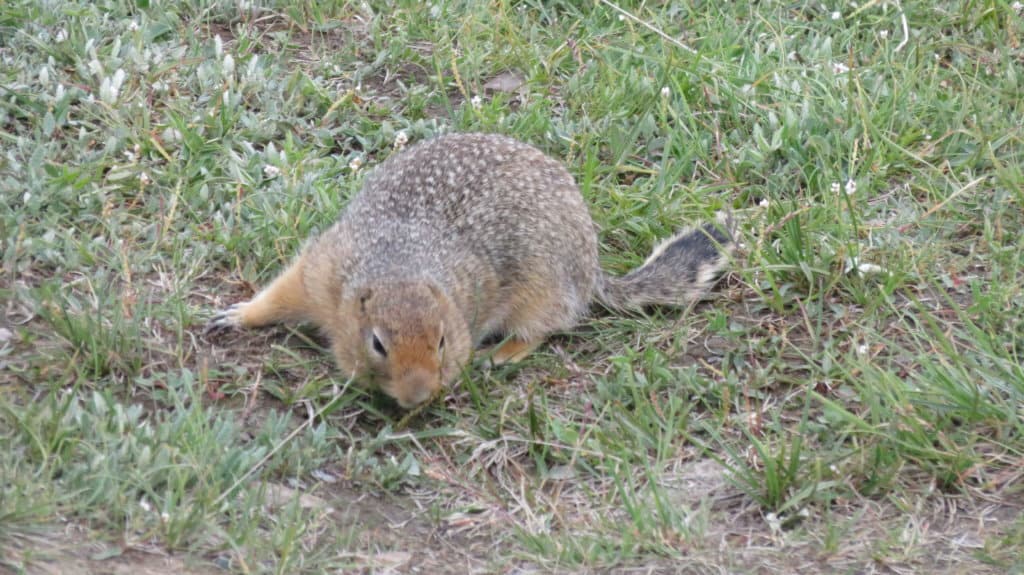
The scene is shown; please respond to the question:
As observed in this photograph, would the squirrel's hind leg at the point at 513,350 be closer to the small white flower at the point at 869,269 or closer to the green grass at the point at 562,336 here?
the green grass at the point at 562,336

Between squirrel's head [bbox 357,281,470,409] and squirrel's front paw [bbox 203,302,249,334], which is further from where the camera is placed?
squirrel's front paw [bbox 203,302,249,334]

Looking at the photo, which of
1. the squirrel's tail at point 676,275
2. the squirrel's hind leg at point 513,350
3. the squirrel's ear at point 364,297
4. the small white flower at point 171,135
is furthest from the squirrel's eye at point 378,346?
the small white flower at point 171,135

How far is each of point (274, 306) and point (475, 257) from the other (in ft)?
2.86

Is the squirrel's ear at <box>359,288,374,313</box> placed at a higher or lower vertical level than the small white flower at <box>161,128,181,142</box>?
lower

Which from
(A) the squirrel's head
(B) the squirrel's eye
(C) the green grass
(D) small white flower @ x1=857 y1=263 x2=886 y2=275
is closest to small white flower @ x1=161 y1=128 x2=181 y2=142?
(C) the green grass

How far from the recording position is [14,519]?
→ 11.8 feet

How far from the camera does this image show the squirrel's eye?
15.9 feet

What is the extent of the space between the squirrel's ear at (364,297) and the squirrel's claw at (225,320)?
1.96 ft

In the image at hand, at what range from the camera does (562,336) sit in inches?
226

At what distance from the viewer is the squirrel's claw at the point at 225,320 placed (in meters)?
5.21

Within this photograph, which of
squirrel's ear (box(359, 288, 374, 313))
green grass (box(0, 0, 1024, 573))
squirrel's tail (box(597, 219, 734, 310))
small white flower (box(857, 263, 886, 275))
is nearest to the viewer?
green grass (box(0, 0, 1024, 573))

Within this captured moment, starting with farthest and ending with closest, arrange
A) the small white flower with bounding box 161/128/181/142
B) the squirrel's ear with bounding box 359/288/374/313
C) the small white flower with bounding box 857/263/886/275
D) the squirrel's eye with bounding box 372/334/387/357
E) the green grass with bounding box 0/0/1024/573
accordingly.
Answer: the small white flower with bounding box 161/128/181/142
the small white flower with bounding box 857/263/886/275
the squirrel's ear with bounding box 359/288/374/313
the squirrel's eye with bounding box 372/334/387/357
the green grass with bounding box 0/0/1024/573

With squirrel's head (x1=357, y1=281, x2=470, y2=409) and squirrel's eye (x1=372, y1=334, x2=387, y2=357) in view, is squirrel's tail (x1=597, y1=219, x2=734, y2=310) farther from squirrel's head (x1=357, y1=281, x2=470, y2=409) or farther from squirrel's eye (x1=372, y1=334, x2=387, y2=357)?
squirrel's eye (x1=372, y1=334, x2=387, y2=357)

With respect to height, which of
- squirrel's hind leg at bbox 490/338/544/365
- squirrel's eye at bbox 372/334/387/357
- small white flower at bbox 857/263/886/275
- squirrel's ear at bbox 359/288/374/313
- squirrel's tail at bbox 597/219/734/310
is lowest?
squirrel's hind leg at bbox 490/338/544/365
